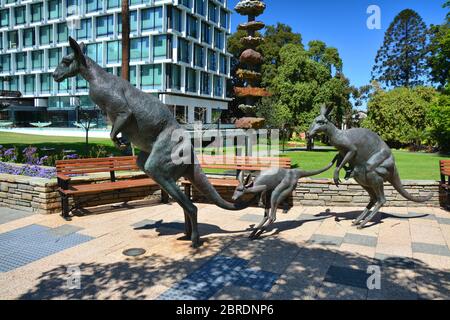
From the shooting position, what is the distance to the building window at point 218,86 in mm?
52531

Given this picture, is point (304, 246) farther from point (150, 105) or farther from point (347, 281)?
point (150, 105)

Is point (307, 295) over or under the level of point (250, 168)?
under

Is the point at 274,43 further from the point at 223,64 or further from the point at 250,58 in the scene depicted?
the point at 250,58

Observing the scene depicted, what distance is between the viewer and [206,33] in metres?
49.9

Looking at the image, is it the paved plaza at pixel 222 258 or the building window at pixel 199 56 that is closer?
the paved plaza at pixel 222 258

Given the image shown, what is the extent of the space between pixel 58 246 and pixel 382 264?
15.7ft

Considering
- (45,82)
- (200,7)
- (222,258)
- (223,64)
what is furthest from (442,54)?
(45,82)

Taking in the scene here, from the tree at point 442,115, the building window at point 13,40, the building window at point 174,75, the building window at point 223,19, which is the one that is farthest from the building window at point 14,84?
the tree at point 442,115

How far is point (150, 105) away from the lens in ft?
17.3

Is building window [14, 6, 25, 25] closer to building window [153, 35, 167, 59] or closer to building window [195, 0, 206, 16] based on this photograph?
building window [153, 35, 167, 59]

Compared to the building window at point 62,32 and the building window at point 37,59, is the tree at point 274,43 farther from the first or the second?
the building window at point 37,59

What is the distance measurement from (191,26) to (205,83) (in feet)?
25.3

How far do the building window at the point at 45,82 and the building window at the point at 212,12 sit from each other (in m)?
23.6
